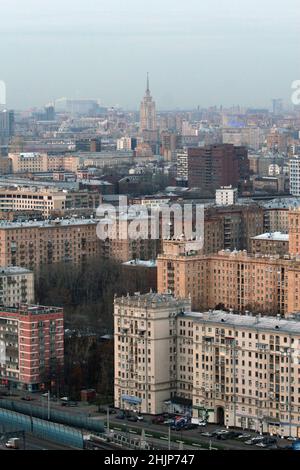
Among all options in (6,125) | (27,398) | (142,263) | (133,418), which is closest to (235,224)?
(142,263)

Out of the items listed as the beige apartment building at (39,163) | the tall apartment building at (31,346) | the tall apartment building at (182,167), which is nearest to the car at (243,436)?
the tall apartment building at (31,346)

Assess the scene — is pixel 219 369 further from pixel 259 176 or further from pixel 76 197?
pixel 259 176

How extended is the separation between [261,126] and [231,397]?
2449cm

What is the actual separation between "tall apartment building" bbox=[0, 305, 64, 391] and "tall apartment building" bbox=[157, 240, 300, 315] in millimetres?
2046

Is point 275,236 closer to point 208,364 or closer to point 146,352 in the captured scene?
point 146,352

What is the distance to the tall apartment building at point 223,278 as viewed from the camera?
11.9 m

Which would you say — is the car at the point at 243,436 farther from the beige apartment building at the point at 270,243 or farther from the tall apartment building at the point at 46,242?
the tall apartment building at the point at 46,242

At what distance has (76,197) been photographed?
18.5 metres

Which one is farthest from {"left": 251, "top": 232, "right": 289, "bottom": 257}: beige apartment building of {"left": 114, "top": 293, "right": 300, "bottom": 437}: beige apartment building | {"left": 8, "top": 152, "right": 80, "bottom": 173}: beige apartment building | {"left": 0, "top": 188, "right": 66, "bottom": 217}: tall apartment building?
{"left": 8, "top": 152, "right": 80, "bottom": 173}: beige apartment building

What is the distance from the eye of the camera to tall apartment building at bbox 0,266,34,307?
39.1ft

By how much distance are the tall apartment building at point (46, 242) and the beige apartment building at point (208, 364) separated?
16.9 feet

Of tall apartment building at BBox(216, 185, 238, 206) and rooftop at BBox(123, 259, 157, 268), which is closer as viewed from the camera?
rooftop at BBox(123, 259, 157, 268)

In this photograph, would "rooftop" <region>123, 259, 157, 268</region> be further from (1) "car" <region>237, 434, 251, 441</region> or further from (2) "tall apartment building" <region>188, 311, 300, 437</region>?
(1) "car" <region>237, 434, 251, 441</region>
